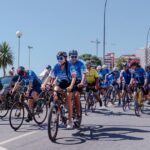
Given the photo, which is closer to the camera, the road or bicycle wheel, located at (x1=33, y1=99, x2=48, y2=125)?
the road

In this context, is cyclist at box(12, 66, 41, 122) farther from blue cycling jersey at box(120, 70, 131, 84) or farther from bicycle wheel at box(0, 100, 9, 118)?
blue cycling jersey at box(120, 70, 131, 84)

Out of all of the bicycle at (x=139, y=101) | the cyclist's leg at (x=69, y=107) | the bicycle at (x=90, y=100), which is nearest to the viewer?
the cyclist's leg at (x=69, y=107)

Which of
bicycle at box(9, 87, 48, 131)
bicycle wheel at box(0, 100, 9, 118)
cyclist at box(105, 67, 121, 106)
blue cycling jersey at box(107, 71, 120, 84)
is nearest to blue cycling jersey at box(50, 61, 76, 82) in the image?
bicycle at box(9, 87, 48, 131)

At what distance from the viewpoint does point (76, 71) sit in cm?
1129

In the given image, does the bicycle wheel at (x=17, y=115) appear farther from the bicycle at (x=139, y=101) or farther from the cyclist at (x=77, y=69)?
the bicycle at (x=139, y=101)

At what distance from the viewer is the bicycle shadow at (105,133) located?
9898mm

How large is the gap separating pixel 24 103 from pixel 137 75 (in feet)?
16.3

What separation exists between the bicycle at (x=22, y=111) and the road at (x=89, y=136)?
0.19 metres

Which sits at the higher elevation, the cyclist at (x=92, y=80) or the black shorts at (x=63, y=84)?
the cyclist at (x=92, y=80)

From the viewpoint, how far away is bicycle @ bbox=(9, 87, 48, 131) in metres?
11.4

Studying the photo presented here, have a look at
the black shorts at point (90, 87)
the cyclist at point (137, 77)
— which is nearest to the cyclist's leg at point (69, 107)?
the cyclist at point (137, 77)

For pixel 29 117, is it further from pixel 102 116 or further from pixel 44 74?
pixel 44 74

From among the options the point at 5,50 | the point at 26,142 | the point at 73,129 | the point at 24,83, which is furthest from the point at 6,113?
the point at 5,50

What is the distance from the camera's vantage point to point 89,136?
10164 mm
